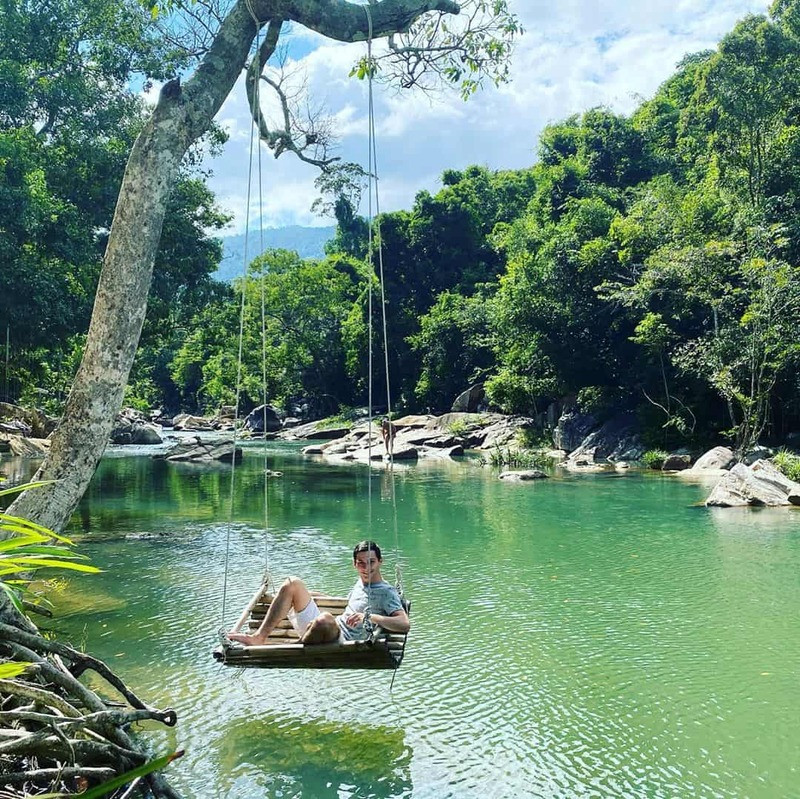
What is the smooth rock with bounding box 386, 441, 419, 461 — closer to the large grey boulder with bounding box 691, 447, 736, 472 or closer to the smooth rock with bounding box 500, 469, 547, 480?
the smooth rock with bounding box 500, 469, 547, 480

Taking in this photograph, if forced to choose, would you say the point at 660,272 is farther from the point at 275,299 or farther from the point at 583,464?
the point at 275,299

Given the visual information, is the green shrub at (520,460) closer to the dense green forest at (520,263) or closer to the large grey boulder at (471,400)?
the dense green forest at (520,263)

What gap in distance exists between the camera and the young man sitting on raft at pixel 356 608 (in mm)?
4590

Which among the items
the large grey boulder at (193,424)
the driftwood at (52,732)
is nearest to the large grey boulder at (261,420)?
the large grey boulder at (193,424)

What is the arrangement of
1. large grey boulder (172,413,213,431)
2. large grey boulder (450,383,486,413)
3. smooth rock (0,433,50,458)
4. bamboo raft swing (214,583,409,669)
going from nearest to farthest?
bamboo raft swing (214,583,409,669)
smooth rock (0,433,50,458)
large grey boulder (450,383,486,413)
large grey boulder (172,413,213,431)

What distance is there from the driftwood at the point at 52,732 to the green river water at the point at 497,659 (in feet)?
4.08

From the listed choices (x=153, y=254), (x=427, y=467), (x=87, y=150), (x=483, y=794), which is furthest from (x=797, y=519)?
(x=87, y=150)

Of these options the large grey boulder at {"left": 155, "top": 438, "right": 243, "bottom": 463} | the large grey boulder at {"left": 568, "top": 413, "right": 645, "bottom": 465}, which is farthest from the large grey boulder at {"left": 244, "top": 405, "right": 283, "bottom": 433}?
the large grey boulder at {"left": 568, "top": 413, "right": 645, "bottom": 465}

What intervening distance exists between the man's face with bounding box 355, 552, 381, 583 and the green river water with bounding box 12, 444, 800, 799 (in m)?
0.90

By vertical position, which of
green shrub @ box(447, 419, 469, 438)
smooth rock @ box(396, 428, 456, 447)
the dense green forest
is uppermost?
the dense green forest

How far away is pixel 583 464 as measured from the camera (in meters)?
22.2

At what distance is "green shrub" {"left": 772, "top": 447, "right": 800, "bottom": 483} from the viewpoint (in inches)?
598

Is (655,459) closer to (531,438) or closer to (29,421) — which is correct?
(531,438)

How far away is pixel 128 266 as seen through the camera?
4188 millimetres
